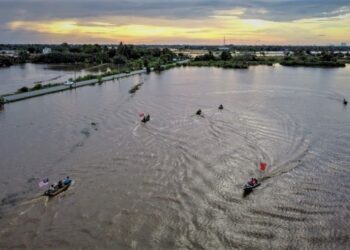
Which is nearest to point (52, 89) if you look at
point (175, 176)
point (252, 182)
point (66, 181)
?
point (66, 181)

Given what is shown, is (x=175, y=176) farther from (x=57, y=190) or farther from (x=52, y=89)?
(x=52, y=89)

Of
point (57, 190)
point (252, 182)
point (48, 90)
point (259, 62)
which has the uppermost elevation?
point (259, 62)

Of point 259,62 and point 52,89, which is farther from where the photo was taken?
point 259,62

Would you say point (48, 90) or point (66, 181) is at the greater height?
point (48, 90)

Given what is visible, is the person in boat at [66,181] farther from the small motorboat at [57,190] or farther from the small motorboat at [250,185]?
the small motorboat at [250,185]

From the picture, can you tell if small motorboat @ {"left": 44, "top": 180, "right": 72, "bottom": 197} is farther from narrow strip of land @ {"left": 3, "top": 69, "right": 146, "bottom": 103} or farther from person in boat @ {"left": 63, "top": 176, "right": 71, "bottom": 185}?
narrow strip of land @ {"left": 3, "top": 69, "right": 146, "bottom": 103}

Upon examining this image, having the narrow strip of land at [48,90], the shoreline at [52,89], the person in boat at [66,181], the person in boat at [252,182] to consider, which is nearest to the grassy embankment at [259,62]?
the shoreline at [52,89]

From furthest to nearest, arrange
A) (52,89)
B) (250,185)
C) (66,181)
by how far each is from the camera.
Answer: (52,89), (66,181), (250,185)

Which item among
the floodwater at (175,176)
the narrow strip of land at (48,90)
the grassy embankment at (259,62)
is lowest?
the floodwater at (175,176)
